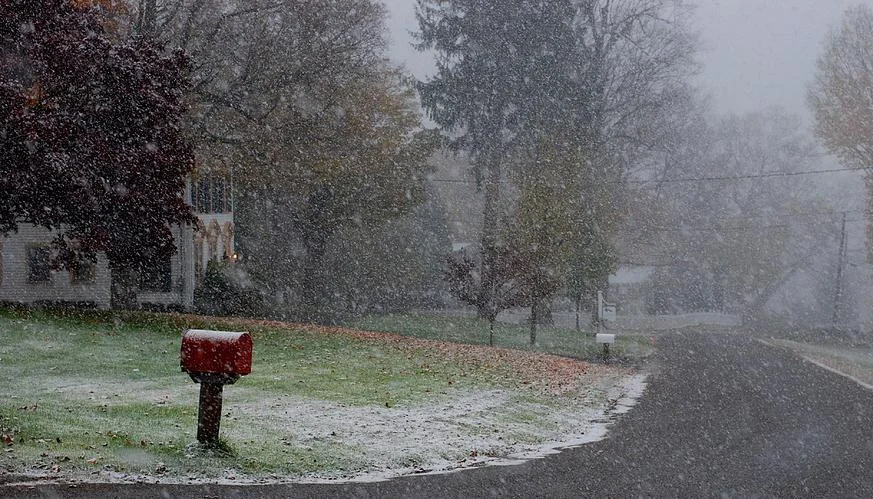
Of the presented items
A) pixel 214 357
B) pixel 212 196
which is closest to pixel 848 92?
pixel 212 196

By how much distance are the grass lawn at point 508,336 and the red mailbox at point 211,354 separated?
18.0m

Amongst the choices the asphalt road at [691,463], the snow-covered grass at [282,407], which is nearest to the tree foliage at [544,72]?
the snow-covered grass at [282,407]

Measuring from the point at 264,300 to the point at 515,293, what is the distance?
1390 cm

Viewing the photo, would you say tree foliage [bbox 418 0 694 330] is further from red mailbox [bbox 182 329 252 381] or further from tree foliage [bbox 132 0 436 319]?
red mailbox [bbox 182 329 252 381]

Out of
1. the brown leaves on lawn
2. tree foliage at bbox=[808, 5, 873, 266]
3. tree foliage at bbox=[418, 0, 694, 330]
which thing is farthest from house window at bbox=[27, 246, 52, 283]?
tree foliage at bbox=[808, 5, 873, 266]

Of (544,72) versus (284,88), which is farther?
(544,72)

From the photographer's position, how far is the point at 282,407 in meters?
10.7

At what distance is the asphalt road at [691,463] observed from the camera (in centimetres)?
682

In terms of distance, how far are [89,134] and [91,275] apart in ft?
62.6

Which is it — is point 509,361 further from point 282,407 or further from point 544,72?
point 544,72

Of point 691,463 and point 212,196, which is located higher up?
point 212,196

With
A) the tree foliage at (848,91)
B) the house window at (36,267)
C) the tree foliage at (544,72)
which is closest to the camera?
the house window at (36,267)

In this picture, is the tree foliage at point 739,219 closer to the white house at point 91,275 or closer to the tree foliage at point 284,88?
the tree foliage at point 284,88

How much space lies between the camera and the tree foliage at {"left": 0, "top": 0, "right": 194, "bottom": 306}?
10.6 metres
